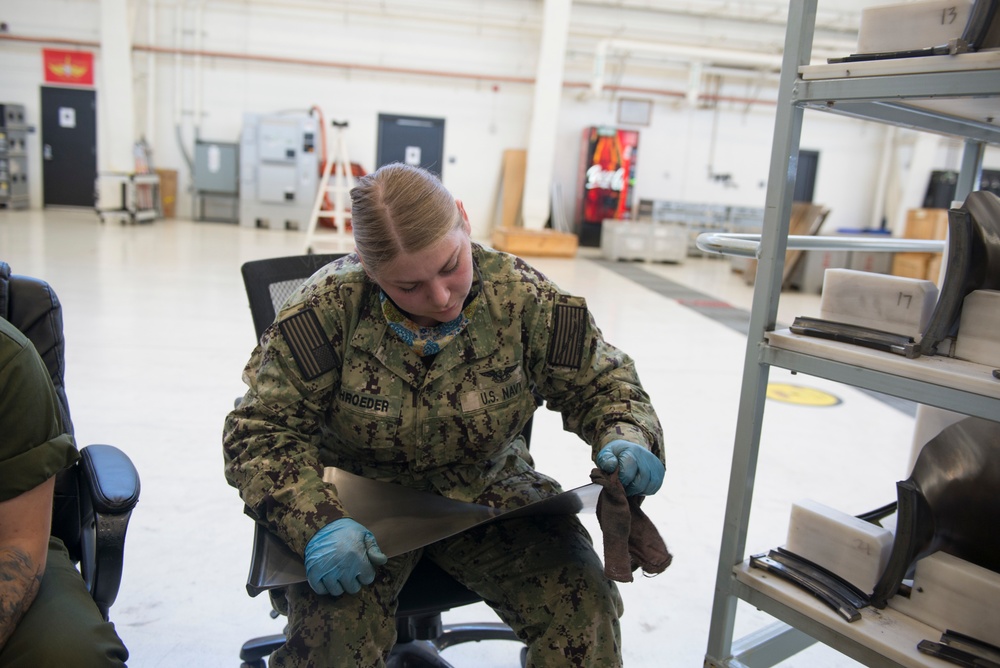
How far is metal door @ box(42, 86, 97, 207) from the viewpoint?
10586mm

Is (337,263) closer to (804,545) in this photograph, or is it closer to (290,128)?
(804,545)

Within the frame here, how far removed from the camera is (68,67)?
1044cm

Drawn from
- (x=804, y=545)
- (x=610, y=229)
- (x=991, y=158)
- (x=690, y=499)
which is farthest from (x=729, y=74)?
(x=804, y=545)

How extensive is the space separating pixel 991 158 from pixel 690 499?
12238 mm

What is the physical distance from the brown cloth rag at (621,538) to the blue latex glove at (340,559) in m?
0.35

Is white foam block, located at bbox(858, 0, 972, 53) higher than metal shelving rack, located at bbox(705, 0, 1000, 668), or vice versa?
white foam block, located at bbox(858, 0, 972, 53)

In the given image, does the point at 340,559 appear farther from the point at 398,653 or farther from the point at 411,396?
the point at 398,653

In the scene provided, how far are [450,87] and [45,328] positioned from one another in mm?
10536

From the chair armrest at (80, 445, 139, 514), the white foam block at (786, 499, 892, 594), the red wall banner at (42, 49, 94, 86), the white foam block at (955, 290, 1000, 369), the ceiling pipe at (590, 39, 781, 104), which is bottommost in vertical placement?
the white foam block at (786, 499, 892, 594)

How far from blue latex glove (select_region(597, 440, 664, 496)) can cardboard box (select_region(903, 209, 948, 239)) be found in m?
7.68

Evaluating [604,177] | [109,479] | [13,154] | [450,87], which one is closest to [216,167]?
[13,154]

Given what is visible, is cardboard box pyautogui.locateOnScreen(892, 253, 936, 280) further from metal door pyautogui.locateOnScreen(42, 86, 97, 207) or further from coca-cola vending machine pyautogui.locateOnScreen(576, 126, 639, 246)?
metal door pyautogui.locateOnScreen(42, 86, 97, 207)

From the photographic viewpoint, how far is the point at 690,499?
2.59 meters

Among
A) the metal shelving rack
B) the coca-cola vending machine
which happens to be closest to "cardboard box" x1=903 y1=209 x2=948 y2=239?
the coca-cola vending machine
